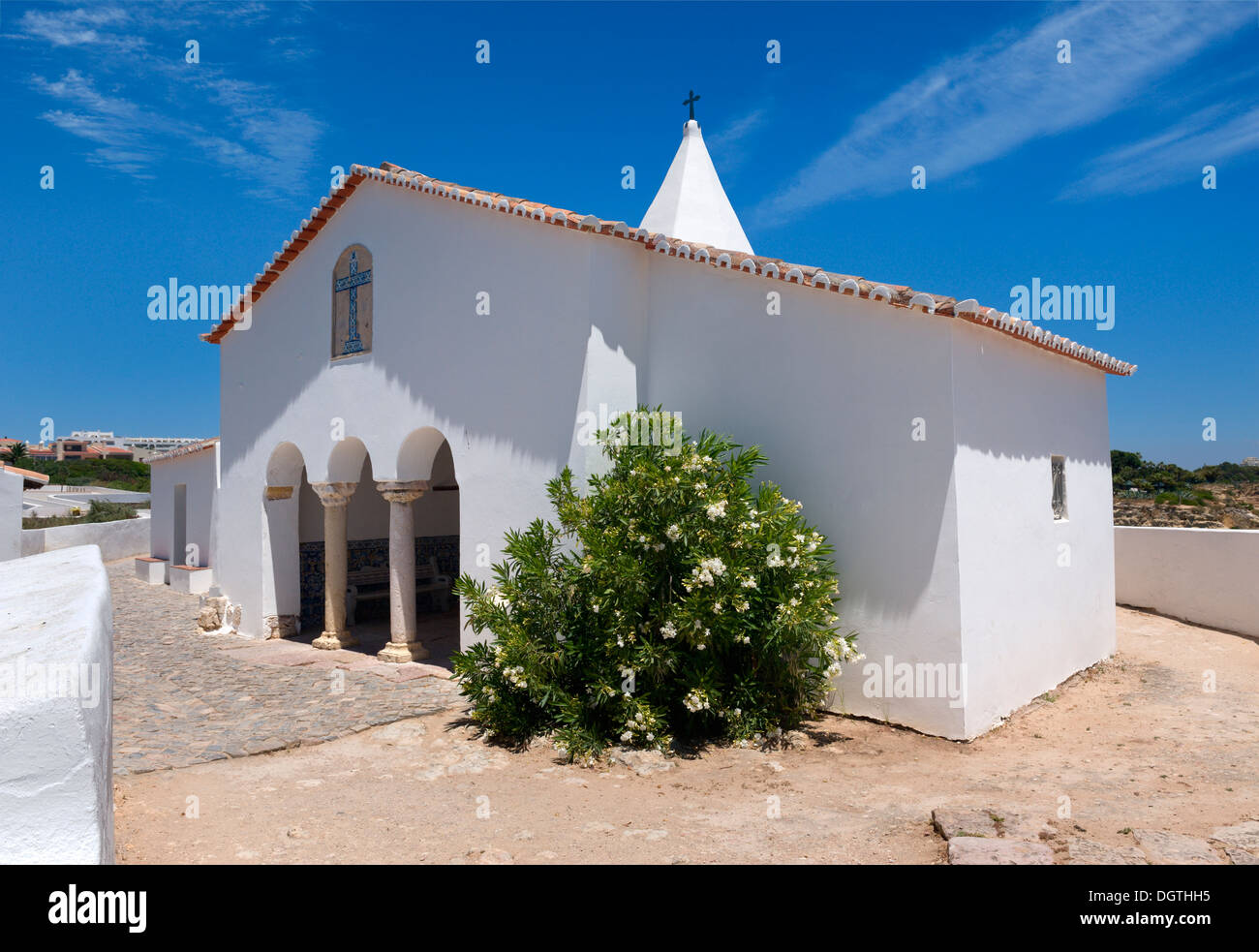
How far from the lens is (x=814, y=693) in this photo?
265 inches

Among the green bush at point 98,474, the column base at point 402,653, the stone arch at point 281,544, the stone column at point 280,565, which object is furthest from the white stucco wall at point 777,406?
the green bush at point 98,474

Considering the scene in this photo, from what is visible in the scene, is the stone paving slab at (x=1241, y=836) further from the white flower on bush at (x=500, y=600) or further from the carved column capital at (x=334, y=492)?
the carved column capital at (x=334, y=492)

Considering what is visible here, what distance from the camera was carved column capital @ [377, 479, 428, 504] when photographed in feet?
32.3

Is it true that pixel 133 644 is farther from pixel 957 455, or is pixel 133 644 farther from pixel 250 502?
pixel 957 455

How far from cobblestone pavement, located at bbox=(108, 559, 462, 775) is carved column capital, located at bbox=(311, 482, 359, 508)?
6.61 feet

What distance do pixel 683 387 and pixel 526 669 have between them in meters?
3.20

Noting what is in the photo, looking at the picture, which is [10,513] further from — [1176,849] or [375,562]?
[1176,849]

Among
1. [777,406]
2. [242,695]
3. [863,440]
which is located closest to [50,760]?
[863,440]

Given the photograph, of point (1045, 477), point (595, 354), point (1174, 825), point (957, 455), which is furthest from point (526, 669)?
point (1045, 477)

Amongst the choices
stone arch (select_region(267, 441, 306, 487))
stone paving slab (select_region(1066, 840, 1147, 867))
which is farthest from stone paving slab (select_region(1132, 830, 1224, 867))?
stone arch (select_region(267, 441, 306, 487))

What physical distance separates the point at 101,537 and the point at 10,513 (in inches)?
585

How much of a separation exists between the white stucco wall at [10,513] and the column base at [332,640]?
4.60m

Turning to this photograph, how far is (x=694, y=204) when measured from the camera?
12.3m

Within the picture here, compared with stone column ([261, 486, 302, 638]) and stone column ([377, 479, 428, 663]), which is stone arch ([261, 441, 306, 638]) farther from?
stone column ([377, 479, 428, 663])
